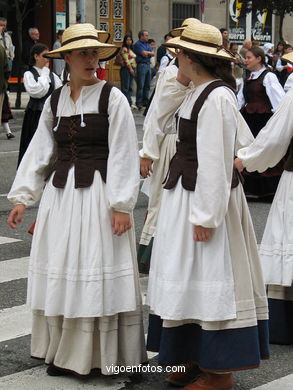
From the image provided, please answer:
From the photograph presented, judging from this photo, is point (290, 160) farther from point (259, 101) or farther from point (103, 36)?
point (259, 101)

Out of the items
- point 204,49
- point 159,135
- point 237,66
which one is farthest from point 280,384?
point 237,66

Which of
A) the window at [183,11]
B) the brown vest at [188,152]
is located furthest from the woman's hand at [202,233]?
the window at [183,11]

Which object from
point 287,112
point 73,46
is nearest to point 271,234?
point 287,112

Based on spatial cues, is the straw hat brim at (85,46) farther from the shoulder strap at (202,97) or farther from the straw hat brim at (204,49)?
the shoulder strap at (202,97)

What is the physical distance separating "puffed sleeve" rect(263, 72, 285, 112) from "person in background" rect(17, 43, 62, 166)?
256 centimetres

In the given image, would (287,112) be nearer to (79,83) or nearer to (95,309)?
(79,83)

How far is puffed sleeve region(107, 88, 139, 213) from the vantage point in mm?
4820

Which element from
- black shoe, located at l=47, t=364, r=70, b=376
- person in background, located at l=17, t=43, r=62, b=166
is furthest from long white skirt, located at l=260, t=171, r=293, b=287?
person in background, located at l=17, t=43, r=62, b=166

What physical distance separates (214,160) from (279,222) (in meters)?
1.38

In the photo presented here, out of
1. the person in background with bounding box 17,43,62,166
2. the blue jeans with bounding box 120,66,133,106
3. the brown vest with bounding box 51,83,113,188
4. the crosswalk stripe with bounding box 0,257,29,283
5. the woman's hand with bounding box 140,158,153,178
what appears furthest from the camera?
the blue jeans with bounding box 120,66,133,106

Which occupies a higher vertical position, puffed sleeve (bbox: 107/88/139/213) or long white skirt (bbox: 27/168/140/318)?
puffed sleeve (bbox: 107/88/139/213)

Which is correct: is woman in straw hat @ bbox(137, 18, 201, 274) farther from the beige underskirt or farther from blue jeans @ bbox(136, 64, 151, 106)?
blue jeans @ bbox(136, 64, 151, 106)

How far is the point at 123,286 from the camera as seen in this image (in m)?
4.86

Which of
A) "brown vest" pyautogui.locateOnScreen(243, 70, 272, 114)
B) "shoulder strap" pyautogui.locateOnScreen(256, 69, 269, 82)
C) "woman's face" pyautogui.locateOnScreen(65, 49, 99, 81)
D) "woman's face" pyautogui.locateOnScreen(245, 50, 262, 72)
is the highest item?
"woman's face" pyautogui.locateOnScreen(65, 49, 99, 81)
